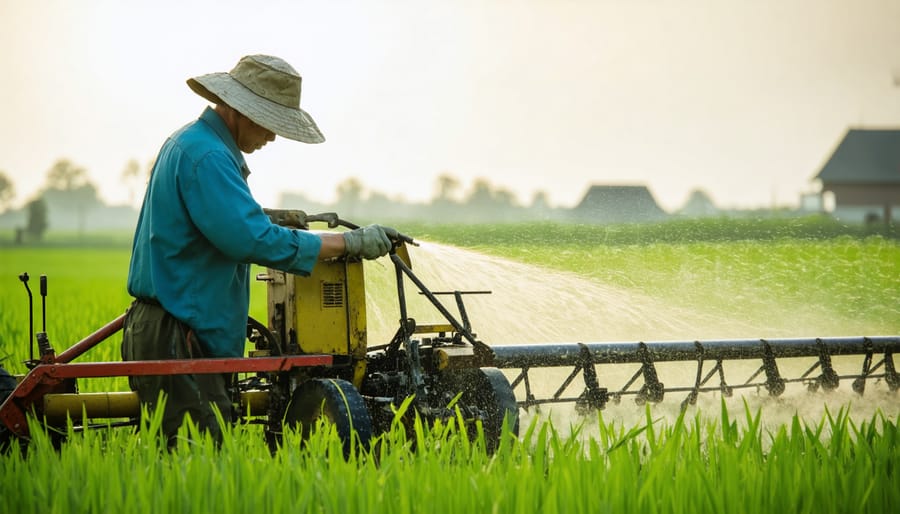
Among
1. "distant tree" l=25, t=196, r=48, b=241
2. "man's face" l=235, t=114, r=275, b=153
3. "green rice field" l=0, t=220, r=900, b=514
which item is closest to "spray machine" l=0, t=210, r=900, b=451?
"green rice field" l=0, t=220, r=900, b=514

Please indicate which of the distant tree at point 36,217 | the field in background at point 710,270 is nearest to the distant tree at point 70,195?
the distant tree at point 36,217

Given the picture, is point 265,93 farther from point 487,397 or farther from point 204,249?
point 487,397

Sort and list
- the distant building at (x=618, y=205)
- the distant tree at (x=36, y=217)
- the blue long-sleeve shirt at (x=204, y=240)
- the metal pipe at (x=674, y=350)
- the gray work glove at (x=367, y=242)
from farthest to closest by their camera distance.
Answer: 1. the distant tree at (x=36, y=217)
2. the distant building at (x=618, y=205)
3. the metal pipe at (x=674, y=350)
4. the gray work glove at (x=367, y=242)
5. the blue long-sleeve shirt at (x=204, y=240)

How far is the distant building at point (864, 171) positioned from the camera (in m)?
66.6

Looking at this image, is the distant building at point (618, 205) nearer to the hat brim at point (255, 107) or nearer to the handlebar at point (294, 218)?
the handlebar at point (294, 218)

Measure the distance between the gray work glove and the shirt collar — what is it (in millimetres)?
559

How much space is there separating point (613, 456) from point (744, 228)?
11789 millimetres

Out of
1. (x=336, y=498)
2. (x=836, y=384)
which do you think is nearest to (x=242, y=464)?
(x=336, y=498)

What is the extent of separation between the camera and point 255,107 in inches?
192

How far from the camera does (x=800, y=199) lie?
45125 millimetres

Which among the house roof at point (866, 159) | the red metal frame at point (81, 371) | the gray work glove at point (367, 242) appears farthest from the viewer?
the house roof at point (866, 159)

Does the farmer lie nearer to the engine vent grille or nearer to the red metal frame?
the red metal frame

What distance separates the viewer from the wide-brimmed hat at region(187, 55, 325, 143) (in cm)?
486

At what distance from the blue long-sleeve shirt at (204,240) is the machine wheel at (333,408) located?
42cm
